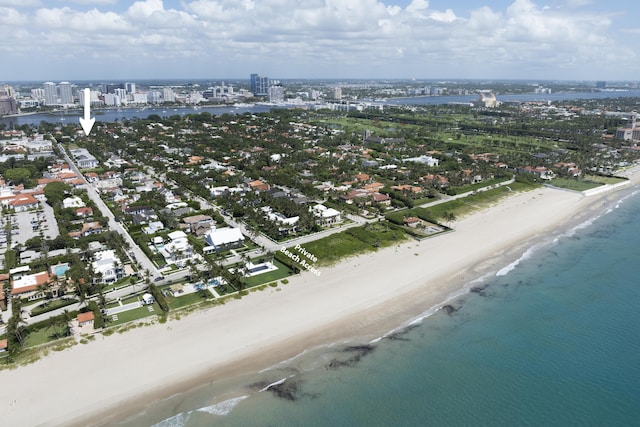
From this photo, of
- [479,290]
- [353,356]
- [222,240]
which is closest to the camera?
[353,356]

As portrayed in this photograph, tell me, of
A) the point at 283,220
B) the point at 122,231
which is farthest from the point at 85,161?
the point at 283,220

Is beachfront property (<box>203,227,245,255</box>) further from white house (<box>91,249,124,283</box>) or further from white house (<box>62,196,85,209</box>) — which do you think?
white house (<box>62,196,85,209</box>)

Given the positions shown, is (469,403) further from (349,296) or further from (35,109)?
(35,109)

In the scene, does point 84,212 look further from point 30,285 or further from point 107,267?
point 30,285

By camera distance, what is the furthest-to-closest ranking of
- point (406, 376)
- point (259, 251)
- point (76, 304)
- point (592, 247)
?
point (592, 247) < point (259, 251) < point (76, 304) < point (406, 376)

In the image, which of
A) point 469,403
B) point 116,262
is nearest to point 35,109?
point 116,262

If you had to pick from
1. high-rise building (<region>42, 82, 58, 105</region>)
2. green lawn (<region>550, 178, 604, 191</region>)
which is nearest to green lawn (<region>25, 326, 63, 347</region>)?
green lawn (<region>550, 178, 604, 191</region>)

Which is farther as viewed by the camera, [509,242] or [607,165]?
[607,165]
